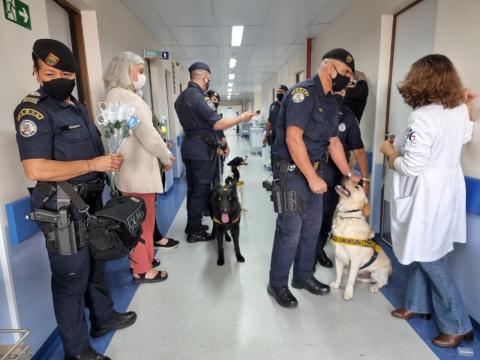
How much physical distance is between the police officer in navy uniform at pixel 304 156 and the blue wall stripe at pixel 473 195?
0.63m

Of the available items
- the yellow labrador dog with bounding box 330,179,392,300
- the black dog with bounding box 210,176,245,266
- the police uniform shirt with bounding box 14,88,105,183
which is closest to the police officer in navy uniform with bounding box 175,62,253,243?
the black dog with bounding box 210,176,245,266

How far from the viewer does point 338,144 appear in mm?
2191

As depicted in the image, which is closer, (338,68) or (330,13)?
(338,68)

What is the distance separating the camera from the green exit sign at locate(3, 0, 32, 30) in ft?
Answer: 4.97

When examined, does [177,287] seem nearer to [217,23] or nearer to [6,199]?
[6,199]

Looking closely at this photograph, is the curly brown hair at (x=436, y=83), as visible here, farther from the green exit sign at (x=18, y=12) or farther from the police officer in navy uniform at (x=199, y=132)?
the green exit sign at (x=18, y=12)

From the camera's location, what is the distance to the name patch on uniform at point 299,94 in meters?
1.82

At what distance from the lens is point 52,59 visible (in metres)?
1.30

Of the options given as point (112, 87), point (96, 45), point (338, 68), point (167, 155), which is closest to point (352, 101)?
point (338, 68)

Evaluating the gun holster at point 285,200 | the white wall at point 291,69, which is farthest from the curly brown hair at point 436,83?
the white wall at point 291,69

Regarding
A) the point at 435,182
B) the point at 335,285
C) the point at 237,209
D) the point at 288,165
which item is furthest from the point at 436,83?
the point at 237,209

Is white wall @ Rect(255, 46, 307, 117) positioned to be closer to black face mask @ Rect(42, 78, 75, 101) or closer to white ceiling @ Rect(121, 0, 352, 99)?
white ceiling @ Rect(121, 0, 352, 99)

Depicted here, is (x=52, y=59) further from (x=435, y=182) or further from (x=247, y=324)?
(x=435, y=182)

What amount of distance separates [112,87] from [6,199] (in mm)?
977
